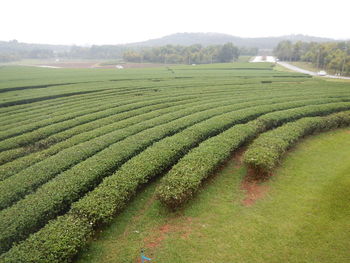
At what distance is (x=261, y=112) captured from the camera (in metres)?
17.4

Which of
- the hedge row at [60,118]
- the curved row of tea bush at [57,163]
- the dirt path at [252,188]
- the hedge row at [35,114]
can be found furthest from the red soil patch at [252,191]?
the hedge row at [35,114]

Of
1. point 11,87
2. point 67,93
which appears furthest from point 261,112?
point 11,87

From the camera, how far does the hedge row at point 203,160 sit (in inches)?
348

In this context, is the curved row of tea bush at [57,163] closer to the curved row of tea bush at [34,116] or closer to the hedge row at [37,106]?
the curved row of tea bush at [34,116]

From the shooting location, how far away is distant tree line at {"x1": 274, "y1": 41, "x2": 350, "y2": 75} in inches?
2089

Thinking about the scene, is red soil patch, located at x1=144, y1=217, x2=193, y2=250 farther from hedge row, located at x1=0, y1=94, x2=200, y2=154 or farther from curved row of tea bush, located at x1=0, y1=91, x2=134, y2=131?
curved row of tea bush, located at x1=0, y1=91, x2=134, y2=131

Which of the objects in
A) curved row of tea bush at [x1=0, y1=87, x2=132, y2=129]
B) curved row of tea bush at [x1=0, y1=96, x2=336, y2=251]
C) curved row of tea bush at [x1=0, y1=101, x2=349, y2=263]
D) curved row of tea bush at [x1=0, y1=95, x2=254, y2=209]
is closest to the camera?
curved row of tea bush at [x1=0, y1=101, x2=349, y2=263]

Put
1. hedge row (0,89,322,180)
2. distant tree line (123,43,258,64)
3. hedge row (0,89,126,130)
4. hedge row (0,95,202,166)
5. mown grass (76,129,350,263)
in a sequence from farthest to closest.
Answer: distant tree line (123,43,258,64) < hedge row (0,89,126,130) < hedge row (0,95,202,166) < hedge row (0,89,322,180) < mown grass (76,129,350,263)

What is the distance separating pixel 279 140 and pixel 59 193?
1057cm

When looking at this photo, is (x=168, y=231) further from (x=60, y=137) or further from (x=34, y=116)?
(x=34, y=116)

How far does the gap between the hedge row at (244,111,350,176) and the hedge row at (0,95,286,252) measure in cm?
542

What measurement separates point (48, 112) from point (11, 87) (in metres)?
20.6

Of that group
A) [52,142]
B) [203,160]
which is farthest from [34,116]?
[203,160]

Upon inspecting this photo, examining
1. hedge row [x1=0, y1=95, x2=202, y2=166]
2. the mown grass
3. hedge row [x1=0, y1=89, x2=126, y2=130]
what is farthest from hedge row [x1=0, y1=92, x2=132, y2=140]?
the mown grass
